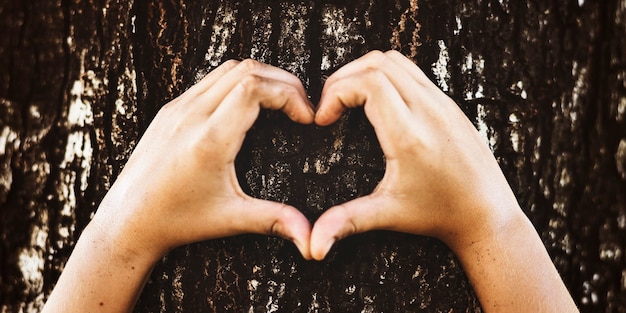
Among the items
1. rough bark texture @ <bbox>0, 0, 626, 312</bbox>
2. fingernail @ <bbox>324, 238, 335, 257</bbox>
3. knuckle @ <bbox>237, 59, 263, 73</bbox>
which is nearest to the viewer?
fingernail @ <bbox>324, 238, 335, 257</bbox>

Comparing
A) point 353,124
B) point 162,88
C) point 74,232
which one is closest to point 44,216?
point 74,232

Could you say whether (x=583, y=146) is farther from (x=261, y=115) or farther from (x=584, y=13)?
(x=261, y=115)

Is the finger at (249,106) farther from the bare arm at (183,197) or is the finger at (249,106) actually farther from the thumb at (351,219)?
the thumb at (351,219)

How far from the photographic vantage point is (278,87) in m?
1.58

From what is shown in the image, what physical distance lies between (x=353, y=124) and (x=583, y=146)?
68 cm

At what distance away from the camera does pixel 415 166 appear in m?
1.53

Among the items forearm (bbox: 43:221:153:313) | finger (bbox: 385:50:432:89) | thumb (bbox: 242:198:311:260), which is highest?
finger (bbox: 385:50:432:89)

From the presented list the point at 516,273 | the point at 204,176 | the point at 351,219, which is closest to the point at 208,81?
the point at 204,176

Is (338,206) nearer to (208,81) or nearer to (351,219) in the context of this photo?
(351,219)

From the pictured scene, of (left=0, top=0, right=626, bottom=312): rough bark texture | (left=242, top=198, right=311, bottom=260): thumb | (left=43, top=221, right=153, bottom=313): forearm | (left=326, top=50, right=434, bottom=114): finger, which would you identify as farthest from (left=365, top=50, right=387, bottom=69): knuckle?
(left=43, top=221, right=153, bottom=313): forearm

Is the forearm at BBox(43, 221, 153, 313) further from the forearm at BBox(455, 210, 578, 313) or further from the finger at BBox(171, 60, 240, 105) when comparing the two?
the forearm at BBox(455, 210, 578, 313)

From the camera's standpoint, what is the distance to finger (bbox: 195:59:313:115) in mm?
1572

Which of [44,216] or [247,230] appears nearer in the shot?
[247,230]

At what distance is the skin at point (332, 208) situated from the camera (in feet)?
5.03
